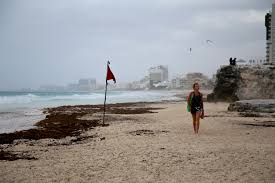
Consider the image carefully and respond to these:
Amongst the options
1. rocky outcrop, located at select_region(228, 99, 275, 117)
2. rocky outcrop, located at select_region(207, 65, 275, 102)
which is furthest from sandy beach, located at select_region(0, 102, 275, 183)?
rocky outcrop, located at select_region(207, 65, 275, 102)

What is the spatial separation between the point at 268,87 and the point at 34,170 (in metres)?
23.0

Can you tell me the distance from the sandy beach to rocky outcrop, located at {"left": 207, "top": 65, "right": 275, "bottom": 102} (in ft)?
53.1

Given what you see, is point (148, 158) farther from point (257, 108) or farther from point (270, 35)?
point (270, 35)

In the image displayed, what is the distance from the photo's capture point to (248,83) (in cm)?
2678

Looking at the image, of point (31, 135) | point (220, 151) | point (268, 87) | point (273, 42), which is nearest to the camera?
point (220, 151)

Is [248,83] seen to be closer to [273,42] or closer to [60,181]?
[60,181]

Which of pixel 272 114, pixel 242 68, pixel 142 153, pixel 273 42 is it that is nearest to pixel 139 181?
pixel 142 153

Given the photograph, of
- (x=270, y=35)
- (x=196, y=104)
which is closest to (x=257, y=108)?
(x=196, y=104)

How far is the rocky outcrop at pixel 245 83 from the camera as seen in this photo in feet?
84.5

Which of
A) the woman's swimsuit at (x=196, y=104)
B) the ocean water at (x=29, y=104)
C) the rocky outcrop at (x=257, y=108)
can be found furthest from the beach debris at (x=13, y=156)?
the rocky outcrop at (x=257, y=108)

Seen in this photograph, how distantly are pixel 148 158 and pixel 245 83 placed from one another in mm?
21808

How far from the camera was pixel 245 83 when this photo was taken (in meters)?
26.9

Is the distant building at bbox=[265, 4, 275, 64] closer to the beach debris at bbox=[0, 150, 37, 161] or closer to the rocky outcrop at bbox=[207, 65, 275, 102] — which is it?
the rocky outcrop at bbox=[207, 65, 275, 102]

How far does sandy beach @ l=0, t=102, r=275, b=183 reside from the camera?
5734mm
